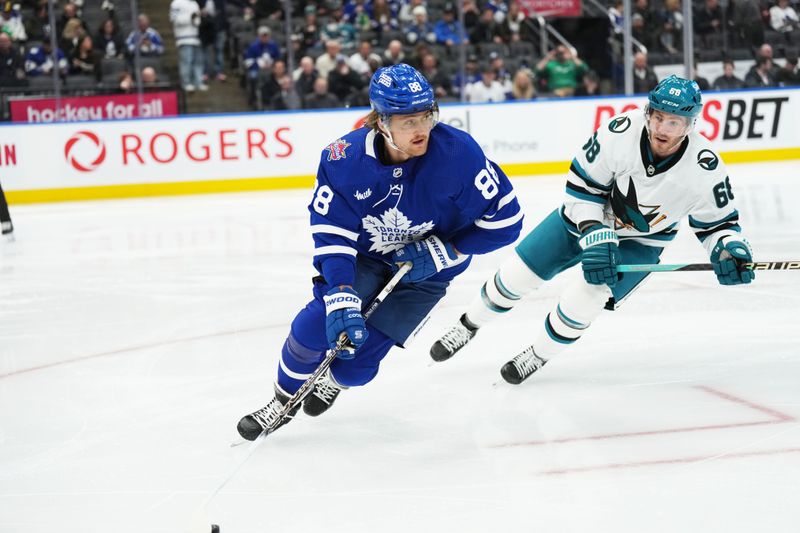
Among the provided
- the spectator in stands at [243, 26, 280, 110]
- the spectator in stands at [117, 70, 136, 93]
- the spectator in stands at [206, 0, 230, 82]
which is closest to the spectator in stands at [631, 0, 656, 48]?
the spectator in stands at [243, 26, 280, 110]

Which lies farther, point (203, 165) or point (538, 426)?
point (203, 165)

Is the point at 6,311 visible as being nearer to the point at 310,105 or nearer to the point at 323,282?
the point at 323,282

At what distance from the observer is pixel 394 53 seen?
35.1 feet

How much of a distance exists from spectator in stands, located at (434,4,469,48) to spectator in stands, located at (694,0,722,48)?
7.44 feet

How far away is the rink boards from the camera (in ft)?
31.3

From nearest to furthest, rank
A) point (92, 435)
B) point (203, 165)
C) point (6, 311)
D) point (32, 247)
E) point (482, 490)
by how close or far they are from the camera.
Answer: point (482, 490) → point (92, 435) → point (6, 311) → point (32, 247) → point (203, 165)

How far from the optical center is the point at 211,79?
10219 millimetres

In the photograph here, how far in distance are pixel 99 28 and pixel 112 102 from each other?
77cm

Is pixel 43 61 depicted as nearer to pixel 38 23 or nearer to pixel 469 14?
pixel 38 23

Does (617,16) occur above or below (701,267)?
above

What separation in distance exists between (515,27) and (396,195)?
861 centimetres

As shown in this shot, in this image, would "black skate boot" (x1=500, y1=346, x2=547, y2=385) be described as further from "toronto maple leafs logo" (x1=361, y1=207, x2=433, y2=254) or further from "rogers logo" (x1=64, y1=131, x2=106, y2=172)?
"rogers logo" (x1=64, y1=131, x2=106, y2=172)

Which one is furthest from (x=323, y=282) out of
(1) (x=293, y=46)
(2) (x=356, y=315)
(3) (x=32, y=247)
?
(1) (x=293, y=46)

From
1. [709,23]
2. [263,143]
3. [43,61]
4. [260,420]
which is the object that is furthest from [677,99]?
[43,61]
